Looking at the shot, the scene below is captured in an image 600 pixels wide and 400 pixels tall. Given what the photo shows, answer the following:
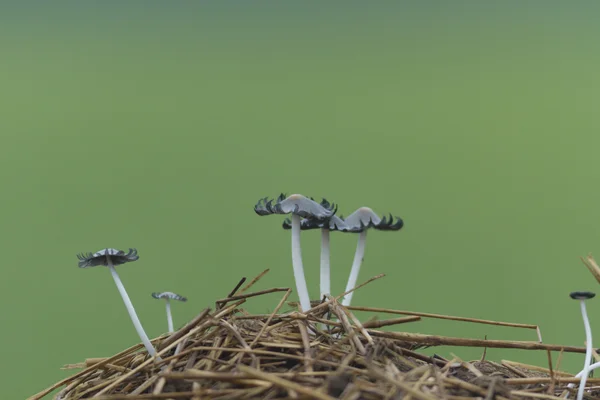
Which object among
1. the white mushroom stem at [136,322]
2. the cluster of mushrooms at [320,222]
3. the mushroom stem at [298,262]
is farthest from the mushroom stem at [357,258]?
the white mushroom stem at [136,322]

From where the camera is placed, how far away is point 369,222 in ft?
4.40

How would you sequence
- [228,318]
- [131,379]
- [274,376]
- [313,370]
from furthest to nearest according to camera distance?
[228,318]
[131,379]
[313,370]
[274,376]

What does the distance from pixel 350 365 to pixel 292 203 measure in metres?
0.34

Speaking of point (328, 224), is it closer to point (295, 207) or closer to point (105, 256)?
point (295, 207)

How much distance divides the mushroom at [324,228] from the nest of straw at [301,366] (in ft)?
0.18

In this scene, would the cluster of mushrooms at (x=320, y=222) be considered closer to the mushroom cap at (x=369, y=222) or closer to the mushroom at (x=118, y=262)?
the mushroom cap at (x=369, y=222)

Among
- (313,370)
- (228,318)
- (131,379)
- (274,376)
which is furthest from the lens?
(228,318)

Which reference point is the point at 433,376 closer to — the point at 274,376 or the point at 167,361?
the point at 274,376

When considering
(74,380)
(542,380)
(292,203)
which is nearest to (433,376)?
(542,380)

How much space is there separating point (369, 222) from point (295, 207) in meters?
0.20

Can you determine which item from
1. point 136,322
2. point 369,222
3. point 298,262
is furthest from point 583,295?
point 136,322

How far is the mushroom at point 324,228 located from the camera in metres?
1.33

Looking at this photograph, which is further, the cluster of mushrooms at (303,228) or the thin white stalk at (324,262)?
the thin white stalk at (324,262)

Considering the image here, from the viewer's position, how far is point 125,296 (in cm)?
127
